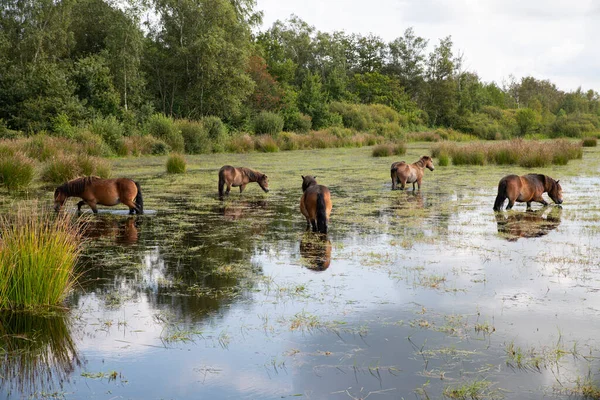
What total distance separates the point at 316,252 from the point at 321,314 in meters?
2.57

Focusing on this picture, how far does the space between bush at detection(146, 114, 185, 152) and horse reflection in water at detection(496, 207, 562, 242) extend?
19687mm

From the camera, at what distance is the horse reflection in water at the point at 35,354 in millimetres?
3689

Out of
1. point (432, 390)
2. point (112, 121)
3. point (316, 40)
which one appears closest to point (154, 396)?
point (432, 390)

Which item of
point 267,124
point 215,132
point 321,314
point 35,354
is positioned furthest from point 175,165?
point 267,124

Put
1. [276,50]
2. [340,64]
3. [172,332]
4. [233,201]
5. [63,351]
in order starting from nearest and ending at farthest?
[63,351]
[172,332]
[233,201]
[276,50]
[340,64]

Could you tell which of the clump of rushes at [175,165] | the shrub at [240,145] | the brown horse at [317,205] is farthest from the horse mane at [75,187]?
the shrub at [240,145]

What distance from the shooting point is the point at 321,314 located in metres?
5.07

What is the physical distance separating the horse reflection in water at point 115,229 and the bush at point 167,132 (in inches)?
719

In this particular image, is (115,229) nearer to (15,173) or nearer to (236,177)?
(236,177)

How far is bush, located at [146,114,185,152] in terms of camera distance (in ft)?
92.2

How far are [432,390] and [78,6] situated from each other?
1682 inches

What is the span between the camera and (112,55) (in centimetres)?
3834

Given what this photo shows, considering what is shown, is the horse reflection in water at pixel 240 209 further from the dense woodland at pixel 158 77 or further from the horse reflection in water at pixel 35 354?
the dense woodland at pixel 158 77

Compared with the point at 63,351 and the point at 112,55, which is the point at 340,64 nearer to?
the point at 112,55
